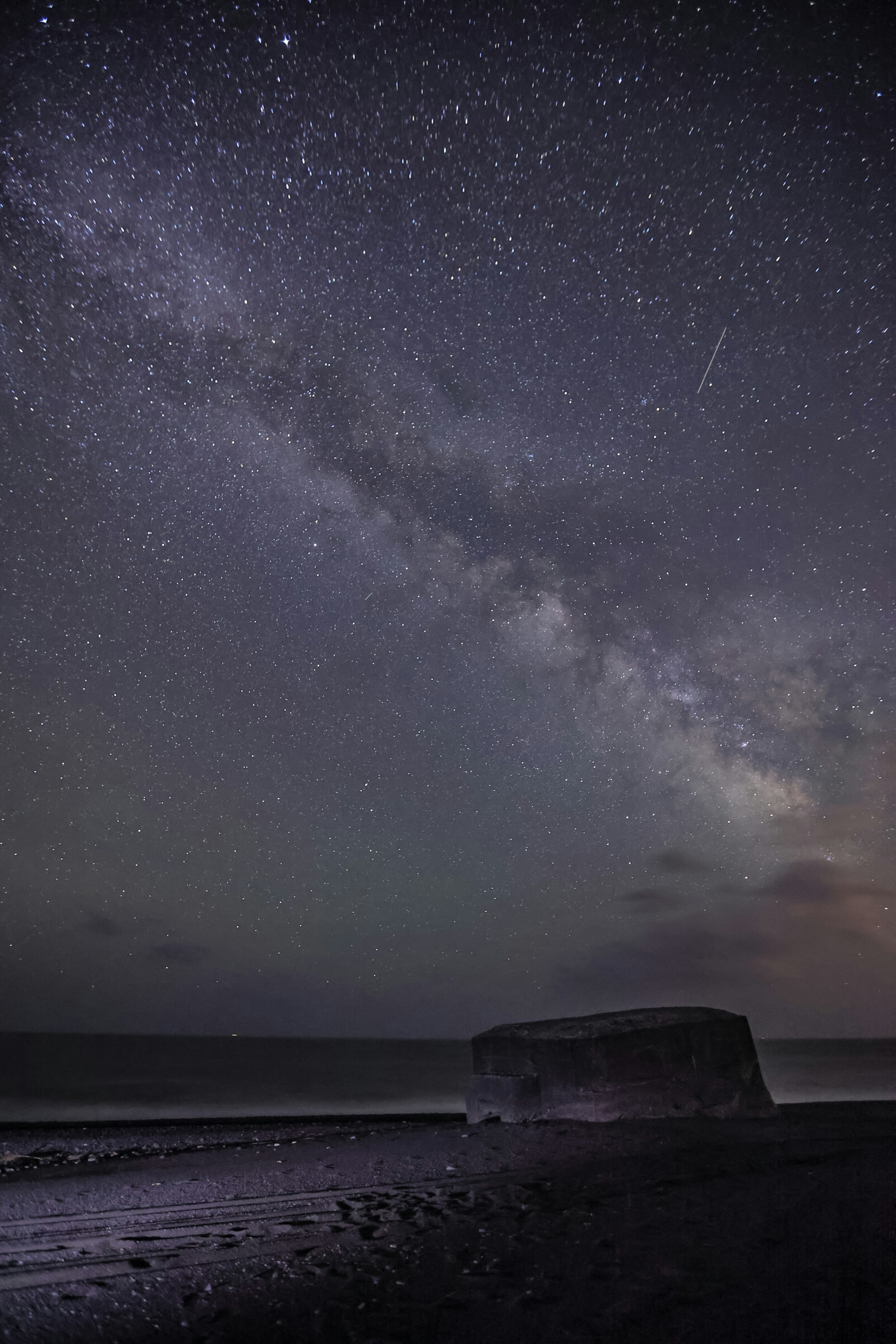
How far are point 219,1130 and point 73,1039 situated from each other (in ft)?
606

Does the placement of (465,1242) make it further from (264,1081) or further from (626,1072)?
(264,1081)

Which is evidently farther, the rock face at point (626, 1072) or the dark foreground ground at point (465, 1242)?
the rock face at point (626, 1072)

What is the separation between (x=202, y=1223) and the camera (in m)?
5.92

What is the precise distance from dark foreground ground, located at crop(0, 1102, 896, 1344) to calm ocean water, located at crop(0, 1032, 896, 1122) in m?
7.47

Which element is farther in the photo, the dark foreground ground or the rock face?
the rock face

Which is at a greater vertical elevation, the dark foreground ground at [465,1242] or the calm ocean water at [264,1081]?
the dark foreground ground at [465,1242]

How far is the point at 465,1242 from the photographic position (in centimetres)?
532

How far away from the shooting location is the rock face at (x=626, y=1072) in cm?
1066

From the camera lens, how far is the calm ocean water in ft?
107

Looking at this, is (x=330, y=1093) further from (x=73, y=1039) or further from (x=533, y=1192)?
(x=73, y=1039)

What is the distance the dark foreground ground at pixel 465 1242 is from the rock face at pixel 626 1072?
4.54 feet

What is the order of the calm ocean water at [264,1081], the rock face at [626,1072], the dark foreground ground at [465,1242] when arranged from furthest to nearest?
the calm ocean water at [264,1081] → the rock face at [626,1072] → the dark foreground ground at [465,1242]

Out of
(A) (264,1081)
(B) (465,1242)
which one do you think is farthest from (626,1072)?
(A) (264,1081)

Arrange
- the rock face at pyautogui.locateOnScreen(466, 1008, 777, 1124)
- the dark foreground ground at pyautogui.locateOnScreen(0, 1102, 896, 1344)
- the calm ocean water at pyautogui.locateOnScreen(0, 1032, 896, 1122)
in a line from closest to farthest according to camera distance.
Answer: the dark foreground ground at pyautogui.locateOnScreen(0, 1102, 896, 1344)
the rock face at pyautogui.locateOnScreen(466, 1008, 777, 1124)
the calm ocean water at pyautogui.locateOnScreen(0, 1032, 896, 1122)
